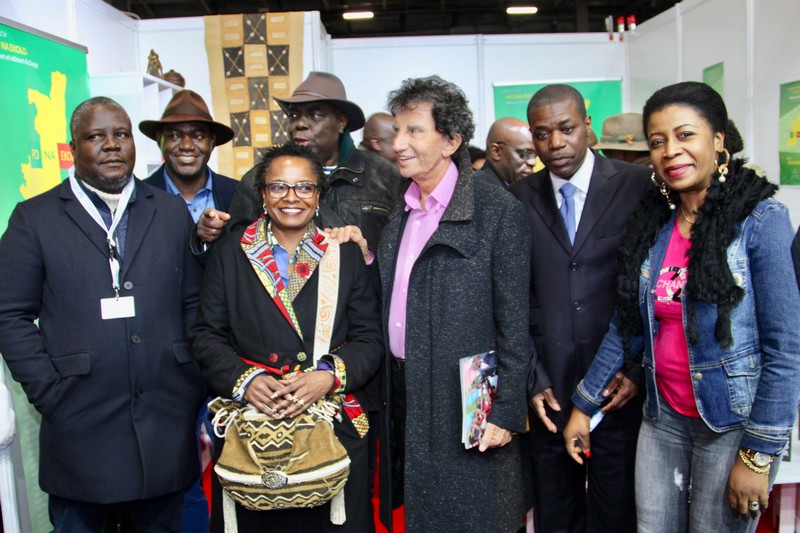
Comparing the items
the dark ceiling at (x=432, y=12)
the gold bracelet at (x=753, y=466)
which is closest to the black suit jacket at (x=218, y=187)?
the gold bracelet at (x=753, y=466)

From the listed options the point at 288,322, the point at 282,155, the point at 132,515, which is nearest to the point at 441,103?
the point at 282,155

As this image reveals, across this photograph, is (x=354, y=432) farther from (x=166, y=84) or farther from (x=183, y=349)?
(x=166, y=84)

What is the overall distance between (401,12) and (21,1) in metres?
9.82

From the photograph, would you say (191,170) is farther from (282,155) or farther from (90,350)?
(90,350)

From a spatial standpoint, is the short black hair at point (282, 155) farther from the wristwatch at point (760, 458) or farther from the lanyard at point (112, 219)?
the wristwatch at point (760, 458)

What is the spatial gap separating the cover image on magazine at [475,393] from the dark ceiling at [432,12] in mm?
11190

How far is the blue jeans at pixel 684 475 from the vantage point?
1.81m

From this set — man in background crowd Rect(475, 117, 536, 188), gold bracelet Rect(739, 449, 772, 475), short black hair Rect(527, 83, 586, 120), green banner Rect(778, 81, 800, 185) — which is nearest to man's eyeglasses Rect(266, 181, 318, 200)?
short black hair Rect(527, 83, 586, 120)

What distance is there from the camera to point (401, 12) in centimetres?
1333

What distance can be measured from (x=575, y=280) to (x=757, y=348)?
2.09 ft

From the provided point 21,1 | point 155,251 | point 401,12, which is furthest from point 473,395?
point 401,12

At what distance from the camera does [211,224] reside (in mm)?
2432

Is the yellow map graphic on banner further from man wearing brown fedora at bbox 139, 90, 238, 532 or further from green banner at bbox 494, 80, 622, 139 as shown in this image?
green banner at bbox 494, 80, 622, 139

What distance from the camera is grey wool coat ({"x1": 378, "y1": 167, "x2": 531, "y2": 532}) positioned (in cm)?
216
